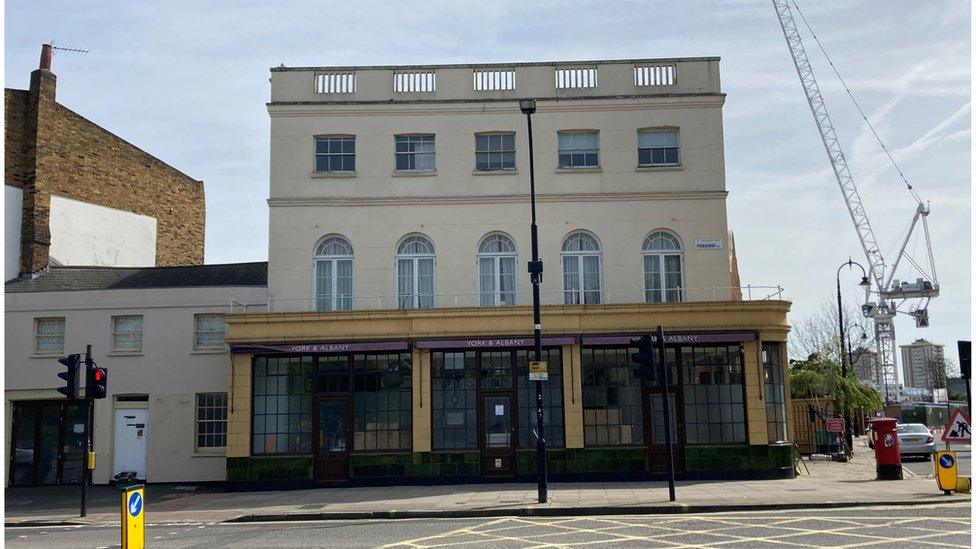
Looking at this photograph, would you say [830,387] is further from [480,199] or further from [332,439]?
[332,439]

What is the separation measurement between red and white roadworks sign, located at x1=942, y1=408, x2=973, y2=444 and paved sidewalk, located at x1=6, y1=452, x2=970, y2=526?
45.7 inches

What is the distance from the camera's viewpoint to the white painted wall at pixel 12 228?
2928 cm

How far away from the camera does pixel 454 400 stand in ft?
81.9

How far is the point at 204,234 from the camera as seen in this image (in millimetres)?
38469

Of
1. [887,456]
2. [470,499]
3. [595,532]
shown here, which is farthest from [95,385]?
[887,456]

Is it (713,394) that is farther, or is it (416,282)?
(416,282)

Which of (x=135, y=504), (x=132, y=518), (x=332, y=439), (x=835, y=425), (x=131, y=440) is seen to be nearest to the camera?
(x=132, y=518)

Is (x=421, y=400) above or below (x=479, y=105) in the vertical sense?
below

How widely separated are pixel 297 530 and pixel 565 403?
30.9 ft

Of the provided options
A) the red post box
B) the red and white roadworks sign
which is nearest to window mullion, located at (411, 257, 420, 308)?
the red post box

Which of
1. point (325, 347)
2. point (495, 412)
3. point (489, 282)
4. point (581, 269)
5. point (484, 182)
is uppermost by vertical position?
point (484, 182)

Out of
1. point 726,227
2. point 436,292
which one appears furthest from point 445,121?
point 726,227

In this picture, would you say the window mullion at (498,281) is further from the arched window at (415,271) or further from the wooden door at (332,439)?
the wooden door at (332,439)

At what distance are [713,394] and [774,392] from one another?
1613 millimetres
